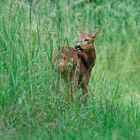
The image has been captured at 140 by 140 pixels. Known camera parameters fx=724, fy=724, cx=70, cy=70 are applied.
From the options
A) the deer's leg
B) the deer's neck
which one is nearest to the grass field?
the deer's leg

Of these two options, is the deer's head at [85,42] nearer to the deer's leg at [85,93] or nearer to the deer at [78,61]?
the deer at [78,61]

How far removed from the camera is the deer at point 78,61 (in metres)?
8.77

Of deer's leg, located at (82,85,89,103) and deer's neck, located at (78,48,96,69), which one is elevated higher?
deer's neck, located at (78,48,96,69)

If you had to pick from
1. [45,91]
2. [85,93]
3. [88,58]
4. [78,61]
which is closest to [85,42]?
[88,58]

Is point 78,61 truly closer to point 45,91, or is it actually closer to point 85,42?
point 85,42

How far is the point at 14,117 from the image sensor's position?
25.8 ft

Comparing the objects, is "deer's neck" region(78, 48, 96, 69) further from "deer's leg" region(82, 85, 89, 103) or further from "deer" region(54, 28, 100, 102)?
"deer's leg" region(82, 85, 89, 103)

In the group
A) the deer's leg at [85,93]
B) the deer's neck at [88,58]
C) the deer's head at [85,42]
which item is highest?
the deer's head at [85,42]

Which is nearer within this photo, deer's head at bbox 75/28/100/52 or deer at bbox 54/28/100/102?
deer at bbox 54/28/100/102

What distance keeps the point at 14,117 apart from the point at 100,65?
5.41 m

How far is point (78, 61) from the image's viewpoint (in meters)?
9.10

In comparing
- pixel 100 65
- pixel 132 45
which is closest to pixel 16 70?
pixel 100 65

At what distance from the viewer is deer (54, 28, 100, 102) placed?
8.77 metres

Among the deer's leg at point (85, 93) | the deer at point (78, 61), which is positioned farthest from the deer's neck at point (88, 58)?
the deer's leg at point (85, 93)
